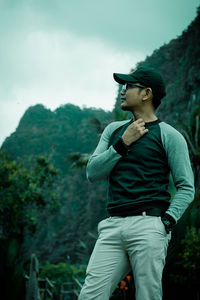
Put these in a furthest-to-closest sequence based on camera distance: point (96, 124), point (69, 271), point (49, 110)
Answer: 1. point (49, 110)
2. point (69, 271)
3. point (96, 124)

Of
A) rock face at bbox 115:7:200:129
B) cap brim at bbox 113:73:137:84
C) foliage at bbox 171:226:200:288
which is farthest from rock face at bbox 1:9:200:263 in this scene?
cap brim at bbox 113:73:137:84

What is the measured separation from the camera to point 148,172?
193 centimetres

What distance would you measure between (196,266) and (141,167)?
19.5 ft

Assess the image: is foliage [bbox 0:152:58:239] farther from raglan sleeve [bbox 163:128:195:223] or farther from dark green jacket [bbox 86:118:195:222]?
raglan sleeve [bbox 163:128:195:223]

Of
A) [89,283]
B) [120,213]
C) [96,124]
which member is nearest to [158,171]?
[120,213]

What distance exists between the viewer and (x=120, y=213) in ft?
6.20

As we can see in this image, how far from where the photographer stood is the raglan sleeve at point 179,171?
186 centimetres

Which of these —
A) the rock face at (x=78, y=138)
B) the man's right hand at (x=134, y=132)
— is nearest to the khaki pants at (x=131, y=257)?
the man's right hand at (x=134, y=132)

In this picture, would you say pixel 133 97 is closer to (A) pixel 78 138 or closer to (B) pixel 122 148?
(B) pixel 122 148

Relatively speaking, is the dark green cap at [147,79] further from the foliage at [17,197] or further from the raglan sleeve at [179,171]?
the foliage at [17,197]

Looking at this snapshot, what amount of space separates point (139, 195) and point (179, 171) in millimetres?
274

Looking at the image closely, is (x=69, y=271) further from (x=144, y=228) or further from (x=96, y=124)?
(x=144, y=228)

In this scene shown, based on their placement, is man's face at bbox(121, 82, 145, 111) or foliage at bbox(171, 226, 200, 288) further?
foliage at bbox(171, 226, 200, 288)

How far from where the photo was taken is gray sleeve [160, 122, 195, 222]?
73.0 inches
